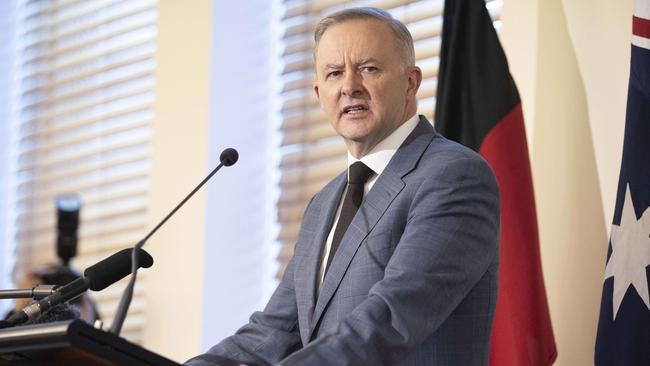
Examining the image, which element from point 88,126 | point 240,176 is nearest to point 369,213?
point 240,176

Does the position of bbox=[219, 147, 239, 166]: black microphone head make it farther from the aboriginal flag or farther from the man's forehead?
the aboriginal flag

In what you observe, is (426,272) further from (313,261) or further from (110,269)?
(110,269)

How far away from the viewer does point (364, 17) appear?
2688mm

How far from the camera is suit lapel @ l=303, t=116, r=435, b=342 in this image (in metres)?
2.48

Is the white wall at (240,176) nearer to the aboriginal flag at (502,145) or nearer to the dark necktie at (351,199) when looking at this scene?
the aboriginal flag at (502,145)

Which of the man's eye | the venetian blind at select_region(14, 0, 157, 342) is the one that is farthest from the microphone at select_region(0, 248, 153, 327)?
the venetian blind at select_region(14, 0, 157, 342)

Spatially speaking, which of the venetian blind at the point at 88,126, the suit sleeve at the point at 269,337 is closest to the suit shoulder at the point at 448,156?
the suit sleeve at the point at 269,337

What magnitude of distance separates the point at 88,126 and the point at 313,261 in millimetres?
3431

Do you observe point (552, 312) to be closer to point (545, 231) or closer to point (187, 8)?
point (545, 231)

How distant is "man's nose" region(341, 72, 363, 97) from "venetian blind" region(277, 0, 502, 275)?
5.41ft

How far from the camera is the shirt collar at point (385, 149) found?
267cm

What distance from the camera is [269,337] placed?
2723mm

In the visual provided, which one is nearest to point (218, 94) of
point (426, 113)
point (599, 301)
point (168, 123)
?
point (168, 123)

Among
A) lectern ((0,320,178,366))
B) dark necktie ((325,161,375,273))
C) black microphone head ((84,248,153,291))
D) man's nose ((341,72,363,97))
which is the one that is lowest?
lectern ((0,320,178,366))
